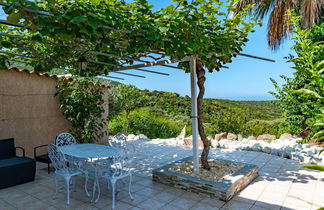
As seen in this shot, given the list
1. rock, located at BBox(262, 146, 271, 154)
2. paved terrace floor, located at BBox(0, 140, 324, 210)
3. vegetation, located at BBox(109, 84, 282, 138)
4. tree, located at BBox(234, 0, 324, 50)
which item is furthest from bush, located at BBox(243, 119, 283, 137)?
paved terrace floor, located at BBox(0, 140, 324, 210)

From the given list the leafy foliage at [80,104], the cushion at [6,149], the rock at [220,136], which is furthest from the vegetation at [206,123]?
the cushion at [6,149]

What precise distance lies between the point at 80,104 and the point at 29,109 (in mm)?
1347

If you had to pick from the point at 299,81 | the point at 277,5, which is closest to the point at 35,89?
the point at 299,81

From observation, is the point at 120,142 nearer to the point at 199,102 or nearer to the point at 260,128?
the point at 199,102

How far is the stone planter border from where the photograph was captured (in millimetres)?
3547

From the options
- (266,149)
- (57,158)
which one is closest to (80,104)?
(57,158)

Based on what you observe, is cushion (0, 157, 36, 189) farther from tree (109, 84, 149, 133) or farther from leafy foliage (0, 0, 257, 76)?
tree (109, 84, 149, 133)

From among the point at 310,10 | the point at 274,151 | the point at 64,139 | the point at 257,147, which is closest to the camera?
the point at 64,139

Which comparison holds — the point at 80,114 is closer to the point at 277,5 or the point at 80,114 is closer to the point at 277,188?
the point at 277,188

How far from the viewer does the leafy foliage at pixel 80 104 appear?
21.6ft

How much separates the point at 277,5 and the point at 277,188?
24.0ft

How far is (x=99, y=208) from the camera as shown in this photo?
3.33 meters

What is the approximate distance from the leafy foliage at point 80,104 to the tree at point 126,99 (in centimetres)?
329

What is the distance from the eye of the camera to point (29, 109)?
6160 mm
